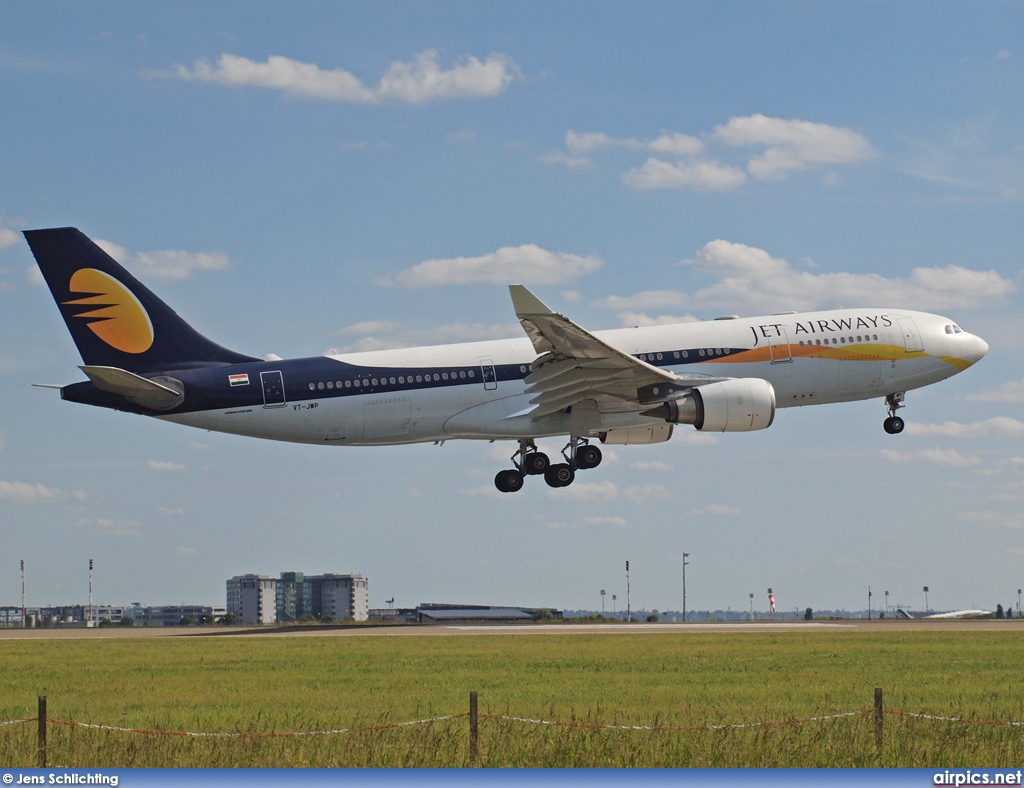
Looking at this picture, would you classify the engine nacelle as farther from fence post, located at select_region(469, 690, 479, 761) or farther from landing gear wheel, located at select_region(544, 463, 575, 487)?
fence post, located at select_region(469, 690, 479, 761)

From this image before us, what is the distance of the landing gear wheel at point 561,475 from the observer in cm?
5819

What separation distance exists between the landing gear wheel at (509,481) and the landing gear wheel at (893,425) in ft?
61.4

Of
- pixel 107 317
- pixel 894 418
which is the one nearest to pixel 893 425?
pixel 894 418

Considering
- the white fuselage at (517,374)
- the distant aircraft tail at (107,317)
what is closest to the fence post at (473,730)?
the white fuselage at (517,374)

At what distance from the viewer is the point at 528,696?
102 feet

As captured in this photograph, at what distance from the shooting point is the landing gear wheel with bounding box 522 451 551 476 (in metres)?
59.0

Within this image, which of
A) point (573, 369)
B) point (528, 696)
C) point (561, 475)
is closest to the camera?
point (528, 696)

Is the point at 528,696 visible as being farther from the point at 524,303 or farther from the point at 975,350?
the point at 975,350

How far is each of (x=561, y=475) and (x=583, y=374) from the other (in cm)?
711

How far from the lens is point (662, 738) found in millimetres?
23078

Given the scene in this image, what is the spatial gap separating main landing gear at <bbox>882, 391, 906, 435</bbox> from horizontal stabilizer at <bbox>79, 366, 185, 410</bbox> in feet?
111

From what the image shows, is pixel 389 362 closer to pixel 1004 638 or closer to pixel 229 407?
pixel 229 407

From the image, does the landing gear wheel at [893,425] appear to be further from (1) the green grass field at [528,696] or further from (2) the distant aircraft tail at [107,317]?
(2) the distant aircraft tail at [107,317]

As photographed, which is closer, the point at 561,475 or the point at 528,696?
the point at 528,696
